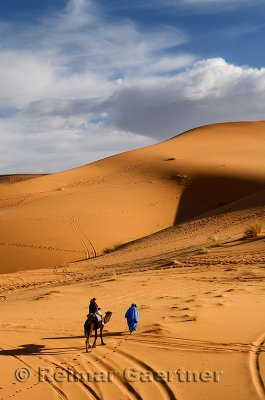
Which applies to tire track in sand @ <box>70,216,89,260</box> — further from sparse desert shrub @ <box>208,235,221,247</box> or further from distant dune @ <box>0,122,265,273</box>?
sparse desert shrub @ <box>208,235,221,247</box>

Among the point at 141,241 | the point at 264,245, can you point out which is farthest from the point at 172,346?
the point at 141,241

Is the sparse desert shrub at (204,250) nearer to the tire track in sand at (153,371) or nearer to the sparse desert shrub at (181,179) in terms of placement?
the tire track in sand at (153,371)

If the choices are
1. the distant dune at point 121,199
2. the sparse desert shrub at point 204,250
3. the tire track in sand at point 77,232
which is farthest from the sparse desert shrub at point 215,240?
the tire track in sand at point 77,232

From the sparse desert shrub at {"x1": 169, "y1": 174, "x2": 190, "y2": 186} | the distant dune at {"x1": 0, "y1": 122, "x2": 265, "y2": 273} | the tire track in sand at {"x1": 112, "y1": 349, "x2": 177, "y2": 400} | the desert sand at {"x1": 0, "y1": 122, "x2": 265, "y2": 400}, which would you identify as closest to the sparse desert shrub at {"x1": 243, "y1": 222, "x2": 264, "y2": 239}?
the desert sand at {"x1": 0, "y1": 122, "x2": 265, "y2": 400}

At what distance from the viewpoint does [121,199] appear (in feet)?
122

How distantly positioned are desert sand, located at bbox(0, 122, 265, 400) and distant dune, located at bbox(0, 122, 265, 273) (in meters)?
0.12

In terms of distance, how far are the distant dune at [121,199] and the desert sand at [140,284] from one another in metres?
0.12

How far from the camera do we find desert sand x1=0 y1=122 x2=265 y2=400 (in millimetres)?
7438

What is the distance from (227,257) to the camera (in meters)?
18.5

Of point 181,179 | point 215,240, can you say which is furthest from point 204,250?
point 181,179

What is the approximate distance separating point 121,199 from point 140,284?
22184 mm

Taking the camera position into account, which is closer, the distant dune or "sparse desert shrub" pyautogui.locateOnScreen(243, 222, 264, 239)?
"sparse desert shrub" pyautogui.locateOnScreen(243, 222, 264, 239)

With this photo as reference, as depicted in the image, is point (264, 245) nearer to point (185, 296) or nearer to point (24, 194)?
point (185, 296)

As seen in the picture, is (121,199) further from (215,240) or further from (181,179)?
(215,240)
